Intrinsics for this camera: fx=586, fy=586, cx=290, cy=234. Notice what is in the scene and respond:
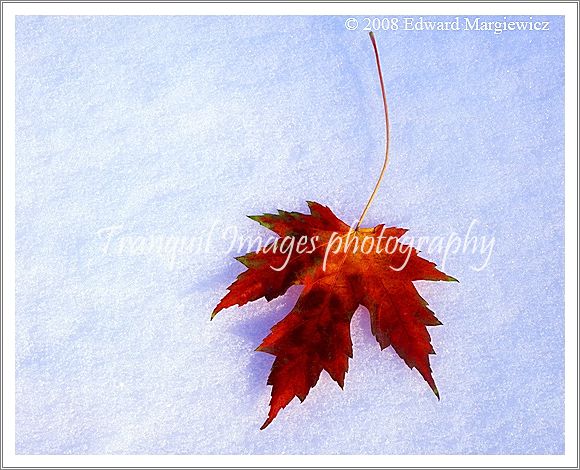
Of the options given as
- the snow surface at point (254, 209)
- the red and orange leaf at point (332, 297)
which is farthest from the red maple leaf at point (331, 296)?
the snow surface at point (254, 209)

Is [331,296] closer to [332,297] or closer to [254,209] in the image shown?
[332,297]

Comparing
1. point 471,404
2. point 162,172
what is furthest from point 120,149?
point 471,404

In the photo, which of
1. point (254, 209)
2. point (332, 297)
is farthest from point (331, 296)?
point (254, 209)

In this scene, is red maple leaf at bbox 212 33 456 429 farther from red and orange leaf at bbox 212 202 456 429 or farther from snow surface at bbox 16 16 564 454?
snow surface at bbox 16 16 564 454

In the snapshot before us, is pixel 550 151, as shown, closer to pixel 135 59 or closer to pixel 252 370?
pixel 252 370

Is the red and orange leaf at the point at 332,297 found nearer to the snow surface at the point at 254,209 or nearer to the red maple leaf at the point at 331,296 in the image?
the red maple leaf at the point at 331,296

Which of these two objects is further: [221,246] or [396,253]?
[221,246]
